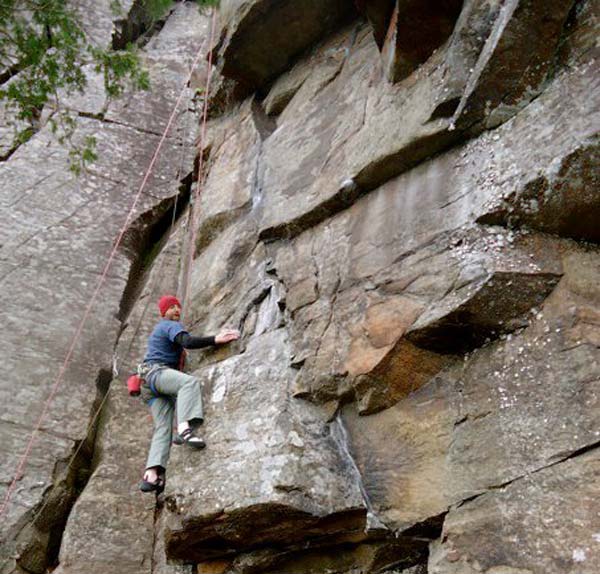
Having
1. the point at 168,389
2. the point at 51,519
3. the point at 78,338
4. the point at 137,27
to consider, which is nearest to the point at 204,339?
the point at 168,389

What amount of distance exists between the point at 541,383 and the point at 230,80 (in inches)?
244

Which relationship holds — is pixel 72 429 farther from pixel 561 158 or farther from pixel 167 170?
pixel 561 158

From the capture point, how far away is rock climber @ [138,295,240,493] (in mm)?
5504

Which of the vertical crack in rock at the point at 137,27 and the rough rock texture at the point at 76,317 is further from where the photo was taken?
the vertical crack in rock at the point at 137,27

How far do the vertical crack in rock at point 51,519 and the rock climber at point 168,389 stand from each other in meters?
1.19

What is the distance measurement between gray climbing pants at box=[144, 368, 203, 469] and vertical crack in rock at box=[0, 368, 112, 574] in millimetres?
1422

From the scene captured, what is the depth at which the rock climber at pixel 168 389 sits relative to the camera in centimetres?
550

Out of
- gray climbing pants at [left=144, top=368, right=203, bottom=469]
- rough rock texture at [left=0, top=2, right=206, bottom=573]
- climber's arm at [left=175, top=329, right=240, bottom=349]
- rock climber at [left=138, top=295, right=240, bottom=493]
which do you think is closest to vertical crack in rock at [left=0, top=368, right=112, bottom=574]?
rough rock texture at [left=0, top=2, right=206, bottom=573]

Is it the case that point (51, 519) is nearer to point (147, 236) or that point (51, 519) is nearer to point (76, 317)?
point (76, 317)

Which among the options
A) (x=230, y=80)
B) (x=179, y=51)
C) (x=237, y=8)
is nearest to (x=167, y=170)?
(x=230, y=80)

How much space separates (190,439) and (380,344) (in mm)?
1669

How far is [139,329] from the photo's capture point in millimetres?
8062

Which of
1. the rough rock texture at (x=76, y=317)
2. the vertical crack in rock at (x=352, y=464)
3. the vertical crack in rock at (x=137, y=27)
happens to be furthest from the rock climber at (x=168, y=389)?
the vertical crack in rock at (x=137, y=27)

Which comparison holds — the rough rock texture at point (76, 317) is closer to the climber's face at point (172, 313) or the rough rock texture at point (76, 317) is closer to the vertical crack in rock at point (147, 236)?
the vertical crack in rock at point (147, 236)
